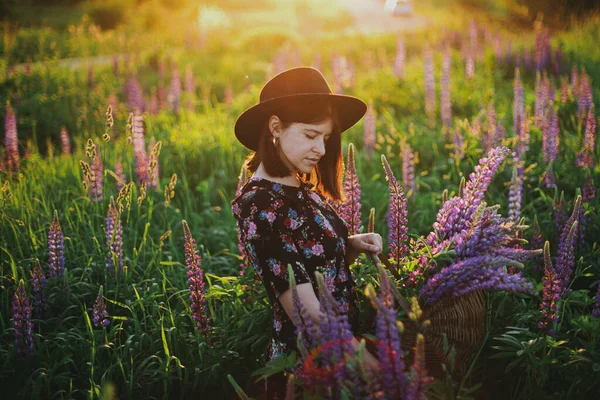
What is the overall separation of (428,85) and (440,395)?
5.62 m

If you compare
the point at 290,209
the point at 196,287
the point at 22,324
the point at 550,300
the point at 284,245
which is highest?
the point at 290,209

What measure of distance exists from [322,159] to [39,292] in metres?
2.03

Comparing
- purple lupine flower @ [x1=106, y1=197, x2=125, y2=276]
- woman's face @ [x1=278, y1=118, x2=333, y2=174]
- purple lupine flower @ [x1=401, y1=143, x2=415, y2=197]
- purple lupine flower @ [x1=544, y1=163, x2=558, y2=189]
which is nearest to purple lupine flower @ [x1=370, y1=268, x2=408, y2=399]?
woman's face @ [x1=278, y1=118, x2=333, y2=174]

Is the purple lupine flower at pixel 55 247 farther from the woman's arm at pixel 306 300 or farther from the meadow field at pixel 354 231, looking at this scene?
the woman's arm at pixel 306 300

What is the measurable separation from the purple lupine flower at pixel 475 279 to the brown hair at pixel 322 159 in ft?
3.15

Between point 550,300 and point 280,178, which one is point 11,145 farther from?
point 550,300

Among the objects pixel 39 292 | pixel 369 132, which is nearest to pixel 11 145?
pixel 39 292

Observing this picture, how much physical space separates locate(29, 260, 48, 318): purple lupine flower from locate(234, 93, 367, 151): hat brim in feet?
→ 5.20

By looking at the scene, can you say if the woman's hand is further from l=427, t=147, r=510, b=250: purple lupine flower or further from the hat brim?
the hat brim

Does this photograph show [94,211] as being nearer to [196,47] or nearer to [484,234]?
[484,234]

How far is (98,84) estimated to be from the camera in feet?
32.5

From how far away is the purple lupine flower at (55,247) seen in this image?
11.5 ft

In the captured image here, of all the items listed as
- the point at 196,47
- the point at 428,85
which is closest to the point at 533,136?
the point at 428,85

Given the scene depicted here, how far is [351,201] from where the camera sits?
11.0ft
